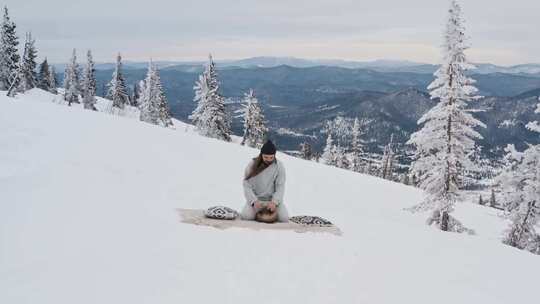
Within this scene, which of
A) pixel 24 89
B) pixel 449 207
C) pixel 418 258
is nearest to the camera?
pixel 418 258

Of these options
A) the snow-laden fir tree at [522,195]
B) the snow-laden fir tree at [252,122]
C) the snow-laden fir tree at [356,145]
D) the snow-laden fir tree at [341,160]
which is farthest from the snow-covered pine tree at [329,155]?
the snow-laden fir tree at [522,195]

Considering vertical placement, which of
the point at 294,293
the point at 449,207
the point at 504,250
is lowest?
the point at 449,207

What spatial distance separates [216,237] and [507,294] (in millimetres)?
5598

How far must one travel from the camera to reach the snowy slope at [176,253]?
6.92 m

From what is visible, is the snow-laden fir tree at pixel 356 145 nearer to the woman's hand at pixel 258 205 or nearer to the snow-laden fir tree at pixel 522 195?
the snow-laden fir tree at pixel 522 195

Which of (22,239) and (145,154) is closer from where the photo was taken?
(22,239)

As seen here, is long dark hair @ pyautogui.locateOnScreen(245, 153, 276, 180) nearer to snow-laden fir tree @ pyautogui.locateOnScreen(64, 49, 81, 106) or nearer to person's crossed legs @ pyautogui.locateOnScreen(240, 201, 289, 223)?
person's crossed legs @ pyautogui.locateOnScreen(240, 201, 289, 223)

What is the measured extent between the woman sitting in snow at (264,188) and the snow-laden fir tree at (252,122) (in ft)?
141

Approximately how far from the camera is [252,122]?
5484 cm

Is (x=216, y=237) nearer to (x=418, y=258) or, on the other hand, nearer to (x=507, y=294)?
(x=418, y=258)

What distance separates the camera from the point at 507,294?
905cm

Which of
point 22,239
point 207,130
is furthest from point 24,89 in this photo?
point 22,239

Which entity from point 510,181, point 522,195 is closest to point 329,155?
point 510,181

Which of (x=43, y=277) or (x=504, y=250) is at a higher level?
(x=43, y=277)
